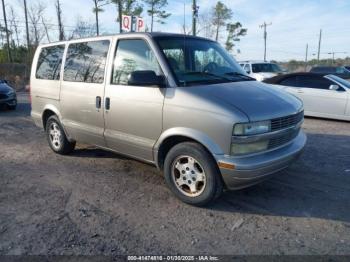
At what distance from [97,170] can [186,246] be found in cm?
268

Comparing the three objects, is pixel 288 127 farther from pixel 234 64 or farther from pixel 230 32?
pixel 230 32

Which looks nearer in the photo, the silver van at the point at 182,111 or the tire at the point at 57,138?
the silver van at the point at 182,111

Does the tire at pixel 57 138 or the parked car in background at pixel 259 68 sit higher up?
the parked car in background at pixel 259 68

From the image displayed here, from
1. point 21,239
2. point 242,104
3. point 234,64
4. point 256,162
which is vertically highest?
point 234,64

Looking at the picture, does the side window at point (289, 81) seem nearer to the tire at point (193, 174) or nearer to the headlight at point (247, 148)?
the headlight at point (247, 148)

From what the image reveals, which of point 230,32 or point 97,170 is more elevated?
point 230,32

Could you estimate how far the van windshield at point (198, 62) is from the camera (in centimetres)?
422

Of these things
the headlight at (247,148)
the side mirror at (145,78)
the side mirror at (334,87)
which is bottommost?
the headlight at (247,148)

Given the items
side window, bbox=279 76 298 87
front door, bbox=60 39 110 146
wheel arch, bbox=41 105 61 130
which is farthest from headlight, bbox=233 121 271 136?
side window, bbox=279 76 298 87

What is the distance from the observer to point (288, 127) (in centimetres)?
407

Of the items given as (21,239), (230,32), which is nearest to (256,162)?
(21,239)

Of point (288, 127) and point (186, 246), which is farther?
point (288, 127)

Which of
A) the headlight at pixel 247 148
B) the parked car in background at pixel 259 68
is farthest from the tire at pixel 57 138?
the parked car in background at pixel 259 68

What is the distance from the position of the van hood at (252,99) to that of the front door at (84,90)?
1680 mm
